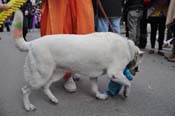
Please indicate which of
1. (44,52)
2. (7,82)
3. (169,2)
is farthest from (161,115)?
(169,2)

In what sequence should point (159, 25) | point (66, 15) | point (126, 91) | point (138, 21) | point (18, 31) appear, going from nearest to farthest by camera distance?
1. point (18, 31)
2. point (126, 91)
3. point (66, 15)
4. point (159, 25)
5. point (138, 21)

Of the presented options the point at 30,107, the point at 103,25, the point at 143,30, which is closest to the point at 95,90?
the point at 30,107

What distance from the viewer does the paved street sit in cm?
367

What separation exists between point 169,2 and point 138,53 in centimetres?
301

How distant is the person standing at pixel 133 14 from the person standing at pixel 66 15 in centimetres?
298

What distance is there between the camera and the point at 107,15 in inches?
178

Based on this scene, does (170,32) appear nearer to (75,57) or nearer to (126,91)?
(126,91)

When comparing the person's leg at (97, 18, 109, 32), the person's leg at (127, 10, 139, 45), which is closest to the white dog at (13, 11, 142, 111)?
the person's leg at (97, 18, 109, 32)

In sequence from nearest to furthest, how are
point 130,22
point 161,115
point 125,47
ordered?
point 161,115 < point 125,47 < point 130,22

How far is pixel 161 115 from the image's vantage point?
11.8 ft

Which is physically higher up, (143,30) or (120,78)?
(120,78)

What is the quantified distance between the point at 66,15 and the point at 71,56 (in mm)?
756

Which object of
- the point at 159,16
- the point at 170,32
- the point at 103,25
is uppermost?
the point at 103,25

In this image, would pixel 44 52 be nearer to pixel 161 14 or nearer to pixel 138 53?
pixel 138 53
